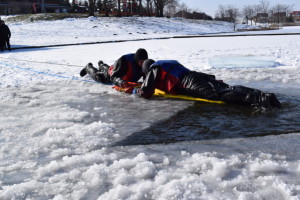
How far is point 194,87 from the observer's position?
184 inches

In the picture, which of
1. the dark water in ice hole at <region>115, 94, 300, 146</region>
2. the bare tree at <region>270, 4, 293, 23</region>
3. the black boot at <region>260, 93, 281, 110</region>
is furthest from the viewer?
the bare tree at <region>270, 4, 293, 23</region>

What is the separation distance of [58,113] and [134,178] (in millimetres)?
2229

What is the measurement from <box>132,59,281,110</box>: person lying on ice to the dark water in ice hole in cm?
13

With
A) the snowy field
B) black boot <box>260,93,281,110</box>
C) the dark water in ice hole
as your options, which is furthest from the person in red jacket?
→ black boot <box>260,93,281,110</box>

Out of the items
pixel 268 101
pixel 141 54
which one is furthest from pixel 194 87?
pixel 141 54

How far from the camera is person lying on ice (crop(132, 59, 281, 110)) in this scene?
419 centimetres

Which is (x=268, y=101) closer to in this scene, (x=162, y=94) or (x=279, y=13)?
(x=162, y=94)

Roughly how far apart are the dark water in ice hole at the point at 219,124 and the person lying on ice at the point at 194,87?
0.44ft

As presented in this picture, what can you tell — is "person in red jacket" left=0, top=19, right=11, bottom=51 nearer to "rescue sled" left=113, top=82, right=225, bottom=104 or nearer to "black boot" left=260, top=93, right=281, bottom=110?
"rescue sled" left=113, top=82, right=225, bottom=104

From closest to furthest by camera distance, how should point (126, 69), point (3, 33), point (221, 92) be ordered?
point (221, 92), point (126, 69), point (3, 33)

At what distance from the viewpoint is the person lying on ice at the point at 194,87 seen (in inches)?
165

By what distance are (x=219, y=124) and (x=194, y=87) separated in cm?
109

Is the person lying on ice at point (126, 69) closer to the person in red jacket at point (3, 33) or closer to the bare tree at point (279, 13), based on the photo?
the person in red jacket at point (3, 33)

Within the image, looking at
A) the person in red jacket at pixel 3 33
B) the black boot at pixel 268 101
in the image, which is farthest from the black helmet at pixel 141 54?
the person in red jacket at pixel 3 33
